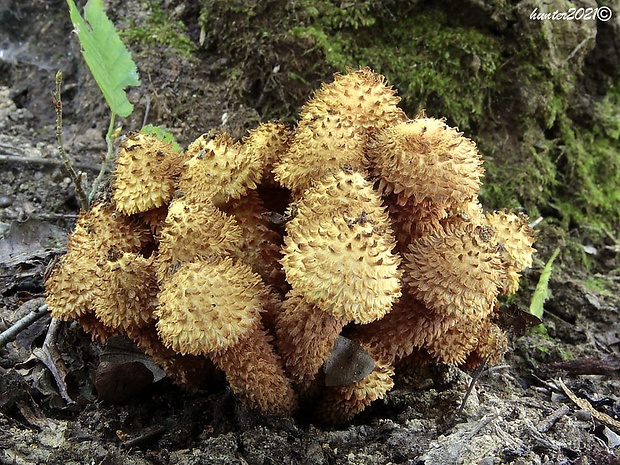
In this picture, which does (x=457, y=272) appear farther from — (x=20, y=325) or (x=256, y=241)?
(x=20, y=325)

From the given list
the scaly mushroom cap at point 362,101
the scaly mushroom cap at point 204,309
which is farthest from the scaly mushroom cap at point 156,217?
the scaly mushroom cap at point 362,101

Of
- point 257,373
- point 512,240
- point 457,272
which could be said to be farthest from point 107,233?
point 512,240

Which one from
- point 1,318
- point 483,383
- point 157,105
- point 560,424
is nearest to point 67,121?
point 157,105

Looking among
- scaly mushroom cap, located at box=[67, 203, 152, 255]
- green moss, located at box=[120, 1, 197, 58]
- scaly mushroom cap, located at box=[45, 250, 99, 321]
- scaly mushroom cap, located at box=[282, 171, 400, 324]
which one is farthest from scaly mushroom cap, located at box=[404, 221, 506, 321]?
green moss, located at box=[120, 1, 197, 58]

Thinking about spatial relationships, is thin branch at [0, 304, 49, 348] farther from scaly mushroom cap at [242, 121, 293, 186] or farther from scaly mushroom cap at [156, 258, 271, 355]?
scaly mushroom cap at [242, 121, 293, 186]

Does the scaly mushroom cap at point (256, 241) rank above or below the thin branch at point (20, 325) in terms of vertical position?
above

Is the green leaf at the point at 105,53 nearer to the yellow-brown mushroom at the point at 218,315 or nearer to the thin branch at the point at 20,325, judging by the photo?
the thin branch at the point at 20,325
